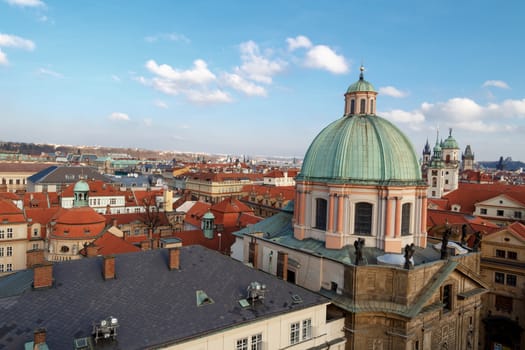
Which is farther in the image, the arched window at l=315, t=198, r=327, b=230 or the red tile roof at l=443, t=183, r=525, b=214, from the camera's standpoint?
the red tile roof at l=443, t=183, r=525, b=214

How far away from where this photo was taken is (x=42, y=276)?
62.3 ft

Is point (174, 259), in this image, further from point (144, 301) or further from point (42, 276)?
point (42, 276)

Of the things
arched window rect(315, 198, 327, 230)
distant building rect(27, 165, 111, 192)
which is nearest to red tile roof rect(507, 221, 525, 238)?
arched window rect(315, 198, 327, 230)

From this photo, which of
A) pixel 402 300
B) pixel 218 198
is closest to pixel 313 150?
pixel 402 300

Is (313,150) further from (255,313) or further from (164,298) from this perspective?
(164,298)

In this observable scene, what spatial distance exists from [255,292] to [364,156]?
49.0 ft

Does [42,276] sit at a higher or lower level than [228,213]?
higher

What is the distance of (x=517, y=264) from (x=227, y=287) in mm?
33662

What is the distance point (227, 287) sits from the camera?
74.5 feet

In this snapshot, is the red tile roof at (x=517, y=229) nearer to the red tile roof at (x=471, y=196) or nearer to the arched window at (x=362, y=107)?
the arched window at (x=362, y=107)

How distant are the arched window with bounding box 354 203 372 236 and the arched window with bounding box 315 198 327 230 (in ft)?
9.10

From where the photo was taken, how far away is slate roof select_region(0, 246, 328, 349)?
1707 centimetres

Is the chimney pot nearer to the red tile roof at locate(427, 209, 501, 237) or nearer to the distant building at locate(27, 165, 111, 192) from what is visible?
the red tile roof at locate(427, 209, 501, 237)

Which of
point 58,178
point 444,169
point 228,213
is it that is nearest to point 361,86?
point 228,213
